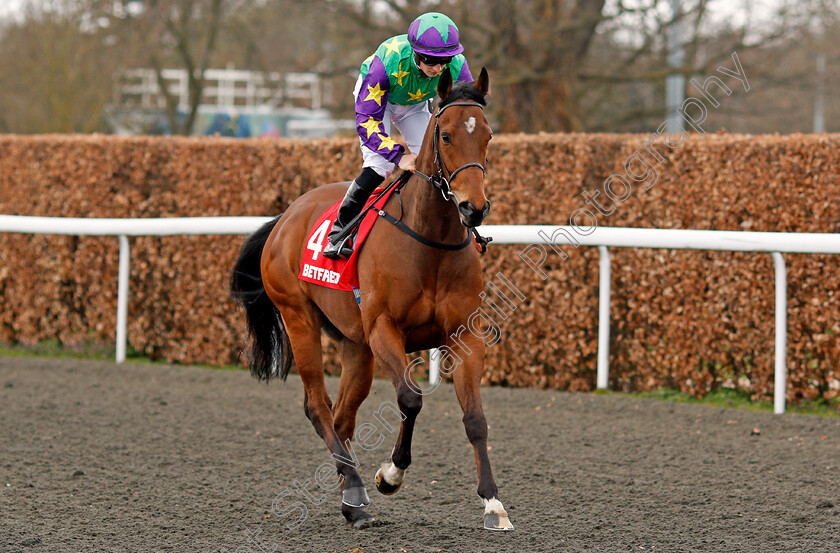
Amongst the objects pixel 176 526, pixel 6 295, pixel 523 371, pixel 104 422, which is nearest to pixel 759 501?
pixel 176 526

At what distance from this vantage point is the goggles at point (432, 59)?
3678 millimetres

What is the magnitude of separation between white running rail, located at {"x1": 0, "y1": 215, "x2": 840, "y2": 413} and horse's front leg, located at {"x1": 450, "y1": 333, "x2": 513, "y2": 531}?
2825 millimetres

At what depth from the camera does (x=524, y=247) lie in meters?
6.94

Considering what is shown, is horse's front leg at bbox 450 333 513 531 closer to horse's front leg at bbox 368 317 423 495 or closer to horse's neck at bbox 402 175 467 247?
horse's front leg at bbox 368 317 423 495

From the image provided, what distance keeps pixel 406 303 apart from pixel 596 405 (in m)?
3.00

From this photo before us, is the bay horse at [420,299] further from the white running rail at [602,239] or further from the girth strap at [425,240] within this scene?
the white running rail at [602,239]

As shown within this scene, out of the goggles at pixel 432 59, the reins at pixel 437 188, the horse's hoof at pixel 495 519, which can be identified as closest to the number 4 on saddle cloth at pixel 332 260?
the reins at pixel 437 188

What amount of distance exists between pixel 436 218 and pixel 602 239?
9.36 feet

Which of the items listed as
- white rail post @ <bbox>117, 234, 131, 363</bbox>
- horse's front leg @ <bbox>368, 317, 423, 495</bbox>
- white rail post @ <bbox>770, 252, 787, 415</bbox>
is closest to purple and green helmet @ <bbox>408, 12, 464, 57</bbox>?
horse's front leg @ <bbox>368, 317, 423, 495</bbox>

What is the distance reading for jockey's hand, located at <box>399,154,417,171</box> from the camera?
3729mm

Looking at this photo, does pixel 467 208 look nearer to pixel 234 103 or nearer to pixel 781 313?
pixel 781 313

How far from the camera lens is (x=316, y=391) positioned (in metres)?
4.38

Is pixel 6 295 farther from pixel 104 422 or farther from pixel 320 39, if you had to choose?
pixel 320 39

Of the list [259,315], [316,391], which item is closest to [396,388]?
[316,391]
